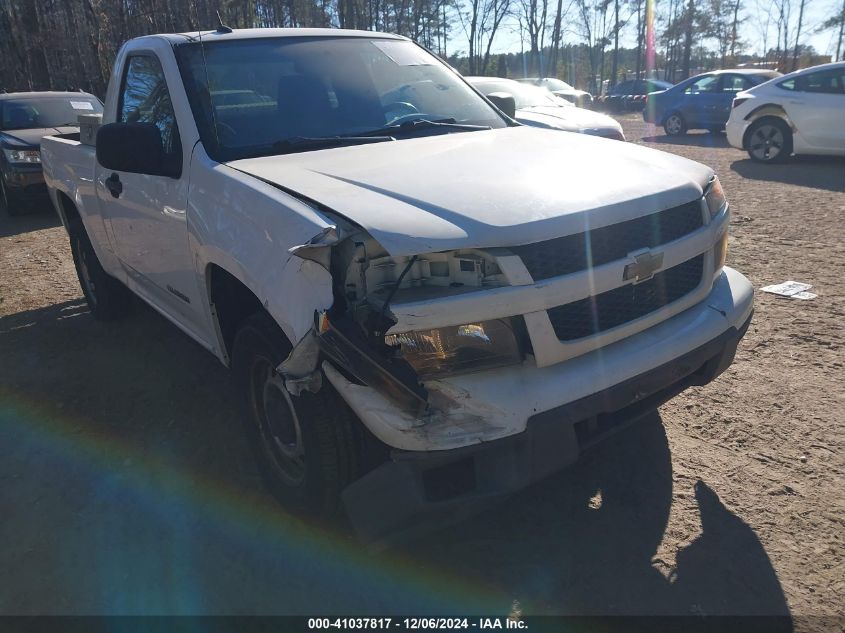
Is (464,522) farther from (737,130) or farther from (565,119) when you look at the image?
(737,130)

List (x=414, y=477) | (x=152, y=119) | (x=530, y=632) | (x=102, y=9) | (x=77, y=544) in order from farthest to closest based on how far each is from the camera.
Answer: (x=102, y=9) → (x=152, y=119) → (x=77, y=544) → (x=530, y=632) → (x=414, y=477)

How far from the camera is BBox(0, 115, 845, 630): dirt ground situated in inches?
93.9

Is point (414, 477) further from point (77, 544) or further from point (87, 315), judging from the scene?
point (87, 315)

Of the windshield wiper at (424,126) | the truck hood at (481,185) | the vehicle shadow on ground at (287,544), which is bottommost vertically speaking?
the vehicle shadow on ground at (287,544)

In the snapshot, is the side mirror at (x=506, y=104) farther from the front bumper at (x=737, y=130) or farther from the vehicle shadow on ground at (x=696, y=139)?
the vehicle shadow on ground at (x=696, y=139)

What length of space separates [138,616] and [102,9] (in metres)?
23.8

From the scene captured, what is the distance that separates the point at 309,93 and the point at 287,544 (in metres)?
2.16

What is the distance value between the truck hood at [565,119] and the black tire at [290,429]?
256 inches

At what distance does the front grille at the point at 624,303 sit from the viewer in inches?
87.7

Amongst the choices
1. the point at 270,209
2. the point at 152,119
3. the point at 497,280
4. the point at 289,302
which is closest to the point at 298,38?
the point at 152,119

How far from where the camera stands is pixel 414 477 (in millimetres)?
2072

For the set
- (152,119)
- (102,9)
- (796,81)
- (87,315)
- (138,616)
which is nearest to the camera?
(138,616)

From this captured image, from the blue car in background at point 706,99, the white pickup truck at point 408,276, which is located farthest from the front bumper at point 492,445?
the blue car in background at point 706,99

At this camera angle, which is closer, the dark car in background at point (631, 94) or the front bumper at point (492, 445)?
the front bumper at point (492, 445)
